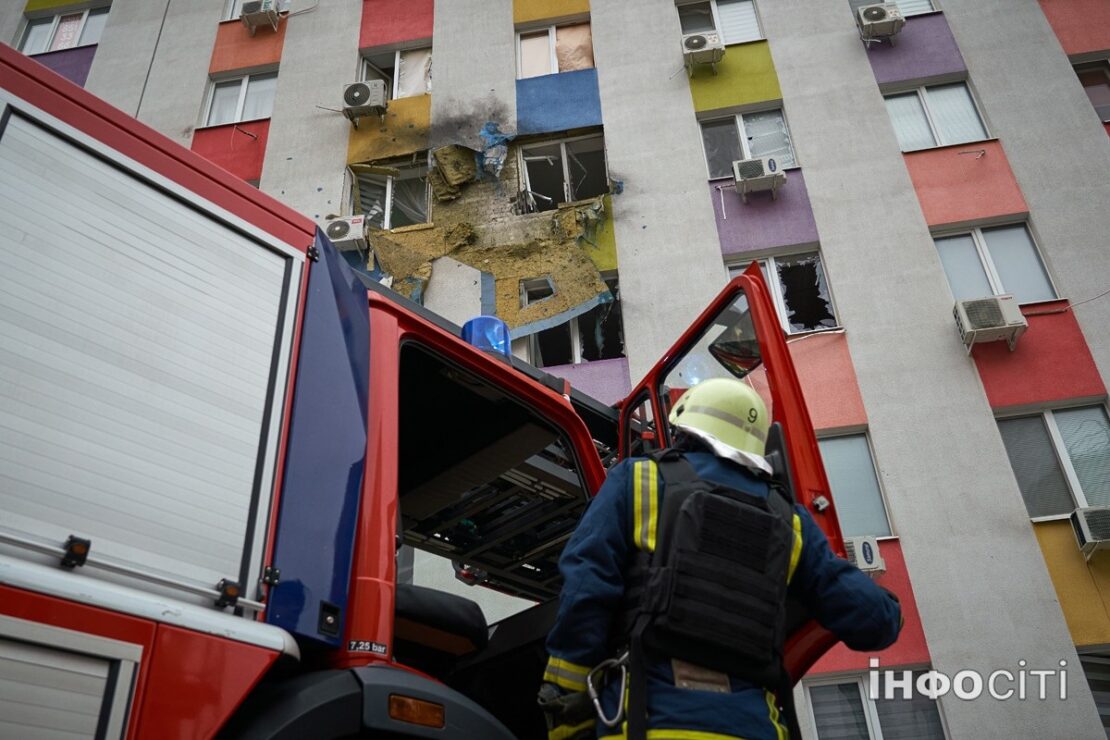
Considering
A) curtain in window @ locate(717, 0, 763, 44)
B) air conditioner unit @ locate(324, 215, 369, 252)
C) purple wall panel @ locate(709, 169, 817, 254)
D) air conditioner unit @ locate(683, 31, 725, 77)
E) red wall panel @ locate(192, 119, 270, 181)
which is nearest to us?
purple wall panel @ locate(709, 169, 817, 254)

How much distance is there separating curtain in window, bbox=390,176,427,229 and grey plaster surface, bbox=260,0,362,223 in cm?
77

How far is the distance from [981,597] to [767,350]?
655cm

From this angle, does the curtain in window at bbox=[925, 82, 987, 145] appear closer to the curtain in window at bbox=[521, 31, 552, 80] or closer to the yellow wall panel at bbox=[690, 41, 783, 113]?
the yellow wall panel at bbox=[690, 41, 783, 113]

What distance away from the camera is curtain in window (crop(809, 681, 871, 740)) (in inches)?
330

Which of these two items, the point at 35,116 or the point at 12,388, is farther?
the point at 35,116

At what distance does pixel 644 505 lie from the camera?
8.29 ft

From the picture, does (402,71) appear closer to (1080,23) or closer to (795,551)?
(1080,23)

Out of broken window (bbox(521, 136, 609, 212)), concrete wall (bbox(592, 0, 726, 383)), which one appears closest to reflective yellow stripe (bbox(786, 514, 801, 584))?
concrete wall (bbox(592, 0, 726, 383))

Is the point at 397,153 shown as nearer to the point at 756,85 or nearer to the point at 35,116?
the point at 756,85

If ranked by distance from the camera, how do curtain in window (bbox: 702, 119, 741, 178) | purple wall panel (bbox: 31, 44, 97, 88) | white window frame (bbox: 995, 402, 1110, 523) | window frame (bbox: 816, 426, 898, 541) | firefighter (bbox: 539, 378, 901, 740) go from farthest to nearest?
1. purple wall panel (bbox: 31, 44, 97, 88)
2. curtain in window (bbox: 702, 119, 741, 178)
3. window frame (bbox: 816, 426, 898, 541)
4. white window frame (bbox: 995, 402, 1110, 523)
5. firefighter (bbox: 539, 378, 901, 740)

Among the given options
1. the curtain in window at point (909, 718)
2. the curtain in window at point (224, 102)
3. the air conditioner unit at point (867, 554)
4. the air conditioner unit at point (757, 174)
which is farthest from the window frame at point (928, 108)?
the curtain in window at point (224, 102)

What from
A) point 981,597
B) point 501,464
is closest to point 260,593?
point 501,464

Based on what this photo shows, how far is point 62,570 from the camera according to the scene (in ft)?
5.71

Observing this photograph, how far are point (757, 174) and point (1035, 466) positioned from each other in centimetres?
478
